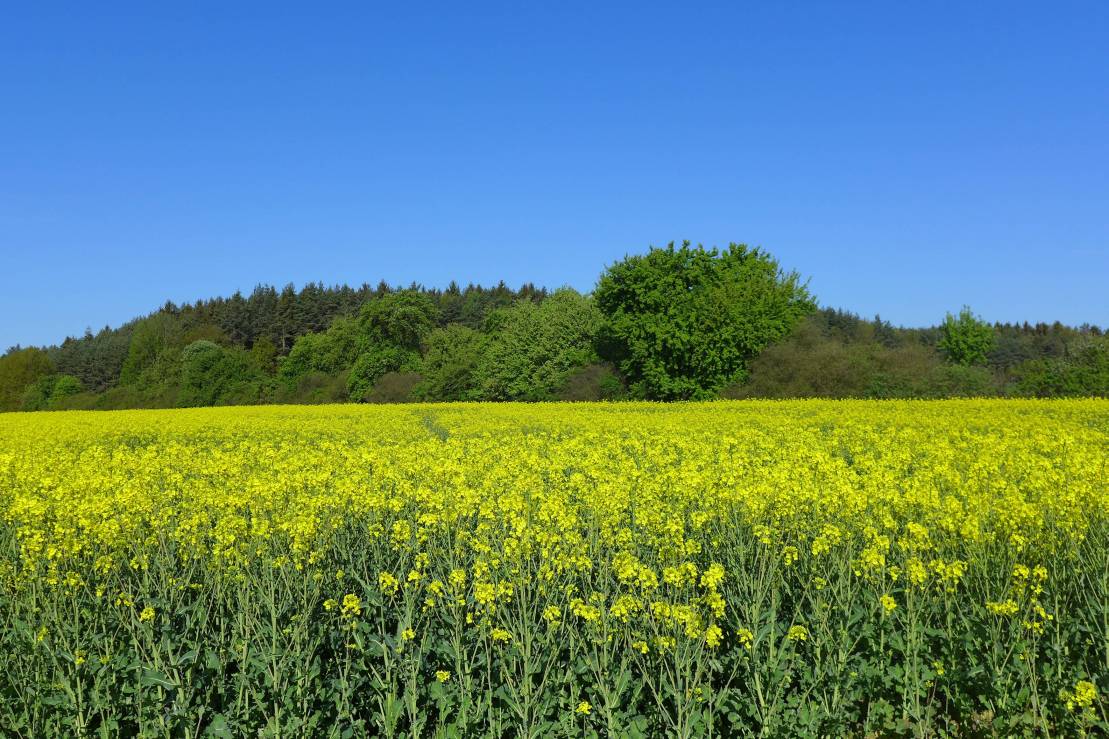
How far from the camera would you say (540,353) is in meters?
57.5

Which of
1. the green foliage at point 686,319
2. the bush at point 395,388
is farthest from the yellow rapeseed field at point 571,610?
the bush at point 395,388

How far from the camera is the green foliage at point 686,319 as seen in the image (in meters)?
43.2

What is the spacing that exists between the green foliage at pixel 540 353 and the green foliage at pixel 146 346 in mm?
49578

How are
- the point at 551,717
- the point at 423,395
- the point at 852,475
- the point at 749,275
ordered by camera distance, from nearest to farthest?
the point at 551,717
the point at 852,475
the point at 749,275
the point at 423,395

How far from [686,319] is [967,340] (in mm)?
78891

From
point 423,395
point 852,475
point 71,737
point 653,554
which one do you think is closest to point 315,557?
point 71,737

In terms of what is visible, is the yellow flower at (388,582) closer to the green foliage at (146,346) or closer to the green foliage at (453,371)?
the green foliage at (453,371)

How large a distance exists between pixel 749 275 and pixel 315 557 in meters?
49.6

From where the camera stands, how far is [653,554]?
692 cm

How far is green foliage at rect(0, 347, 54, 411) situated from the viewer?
273 ft

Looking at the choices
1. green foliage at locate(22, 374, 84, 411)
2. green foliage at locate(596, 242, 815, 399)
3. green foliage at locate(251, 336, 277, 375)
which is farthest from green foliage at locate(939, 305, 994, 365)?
green foliage at locate(22, 374, 84, 411)

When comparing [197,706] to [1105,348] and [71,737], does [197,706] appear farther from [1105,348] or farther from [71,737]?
[1105,348]

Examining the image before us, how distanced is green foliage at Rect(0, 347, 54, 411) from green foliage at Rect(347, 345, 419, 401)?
121 feet

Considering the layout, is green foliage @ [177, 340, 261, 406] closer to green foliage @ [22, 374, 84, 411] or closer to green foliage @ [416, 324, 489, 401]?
green foliage @ [416, 324, 489, 401]
